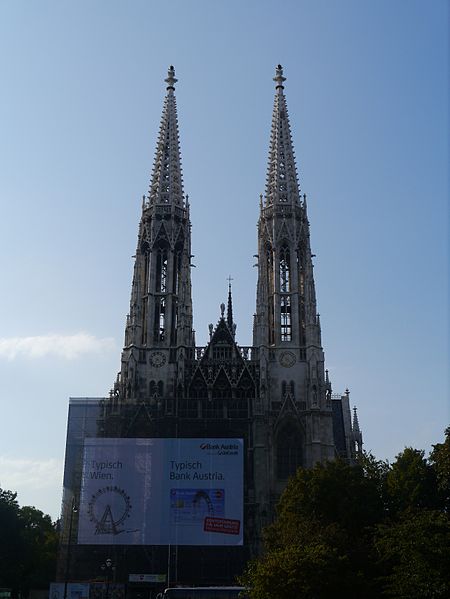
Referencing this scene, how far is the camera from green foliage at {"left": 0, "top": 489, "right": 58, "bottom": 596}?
202 ft

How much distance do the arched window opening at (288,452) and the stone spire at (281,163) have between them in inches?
894

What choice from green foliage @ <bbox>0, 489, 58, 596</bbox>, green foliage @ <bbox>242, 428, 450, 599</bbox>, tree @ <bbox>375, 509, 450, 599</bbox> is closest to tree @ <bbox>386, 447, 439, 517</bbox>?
green foliage @ <bbox>242, 428, 450, 599</bbox>

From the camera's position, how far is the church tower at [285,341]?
201ft

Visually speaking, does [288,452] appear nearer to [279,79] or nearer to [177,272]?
[177,272]

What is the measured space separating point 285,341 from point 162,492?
17669 mm

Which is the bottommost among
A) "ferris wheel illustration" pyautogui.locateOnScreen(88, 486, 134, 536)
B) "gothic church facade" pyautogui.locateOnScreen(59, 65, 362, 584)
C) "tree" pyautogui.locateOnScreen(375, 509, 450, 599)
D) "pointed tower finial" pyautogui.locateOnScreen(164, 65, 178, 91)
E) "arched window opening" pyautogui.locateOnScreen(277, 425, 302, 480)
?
"tree" pyautogui.locateOnScreen(375, 509, 450, 599)

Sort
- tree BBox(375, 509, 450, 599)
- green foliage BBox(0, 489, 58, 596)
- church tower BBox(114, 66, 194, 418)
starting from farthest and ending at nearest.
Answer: church tower BBox(114, 66, 194, 418)
green foliage BBox(0, 489, 58, 596)
tree BBox(375, 509, 450, 599)

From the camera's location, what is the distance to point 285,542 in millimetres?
39344

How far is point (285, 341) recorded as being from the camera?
67.0 metres

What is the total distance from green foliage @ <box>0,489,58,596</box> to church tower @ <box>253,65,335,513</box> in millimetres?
20552

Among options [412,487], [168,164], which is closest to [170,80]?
[168,164]

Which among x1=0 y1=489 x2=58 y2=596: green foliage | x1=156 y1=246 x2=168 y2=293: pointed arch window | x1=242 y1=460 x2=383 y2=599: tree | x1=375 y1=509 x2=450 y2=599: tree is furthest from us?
x1=156 y1=246 x2=168 y2=293: pointed arch window

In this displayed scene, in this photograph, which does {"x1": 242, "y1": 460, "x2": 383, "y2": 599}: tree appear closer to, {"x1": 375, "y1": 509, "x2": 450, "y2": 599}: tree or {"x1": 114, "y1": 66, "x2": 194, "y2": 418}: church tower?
{"x1": 375, "y1": 509, "x2": 450, "y2": 599}: tree

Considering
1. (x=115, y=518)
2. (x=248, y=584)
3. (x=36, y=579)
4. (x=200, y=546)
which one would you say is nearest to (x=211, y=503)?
(x=200, y=546)
